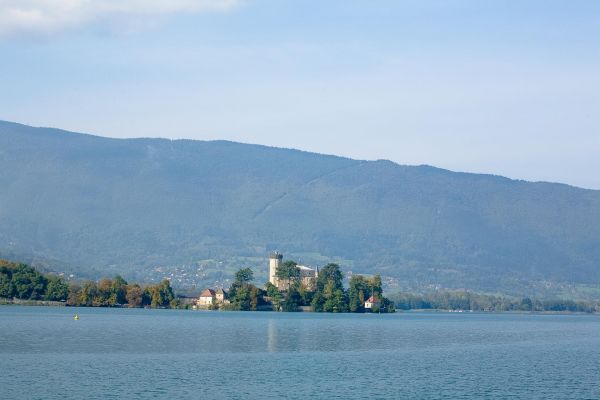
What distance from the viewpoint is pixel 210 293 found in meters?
176

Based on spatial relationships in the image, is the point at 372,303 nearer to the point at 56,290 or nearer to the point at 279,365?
the point at 56,290

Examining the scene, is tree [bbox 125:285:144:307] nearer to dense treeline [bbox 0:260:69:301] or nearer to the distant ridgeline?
the distant ridgeline

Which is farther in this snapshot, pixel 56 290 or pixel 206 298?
pixel 206 298

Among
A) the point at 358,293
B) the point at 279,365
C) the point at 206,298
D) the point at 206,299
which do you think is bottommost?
the point at 279,365

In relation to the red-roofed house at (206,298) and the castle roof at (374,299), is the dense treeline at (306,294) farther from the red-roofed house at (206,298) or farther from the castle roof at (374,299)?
the red-roofed house at (206,298)

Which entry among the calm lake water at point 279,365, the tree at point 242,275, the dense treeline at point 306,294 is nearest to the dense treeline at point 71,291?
the tree at point 242,275

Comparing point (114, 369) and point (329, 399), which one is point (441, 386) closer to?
point (329, 399)

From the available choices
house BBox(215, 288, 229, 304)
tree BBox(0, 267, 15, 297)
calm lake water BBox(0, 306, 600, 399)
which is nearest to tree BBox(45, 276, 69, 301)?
tree BBox(0, 267, 15, 297)

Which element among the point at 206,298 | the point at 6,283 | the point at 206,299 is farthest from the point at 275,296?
the point at 6,283

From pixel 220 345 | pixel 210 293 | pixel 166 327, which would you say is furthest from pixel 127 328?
pixel 210 293

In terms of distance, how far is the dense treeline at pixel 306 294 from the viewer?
159250 millimetres

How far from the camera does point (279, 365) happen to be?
2292 inches

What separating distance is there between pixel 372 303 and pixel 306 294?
445 inches

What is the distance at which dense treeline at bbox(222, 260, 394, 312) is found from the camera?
159250mm
